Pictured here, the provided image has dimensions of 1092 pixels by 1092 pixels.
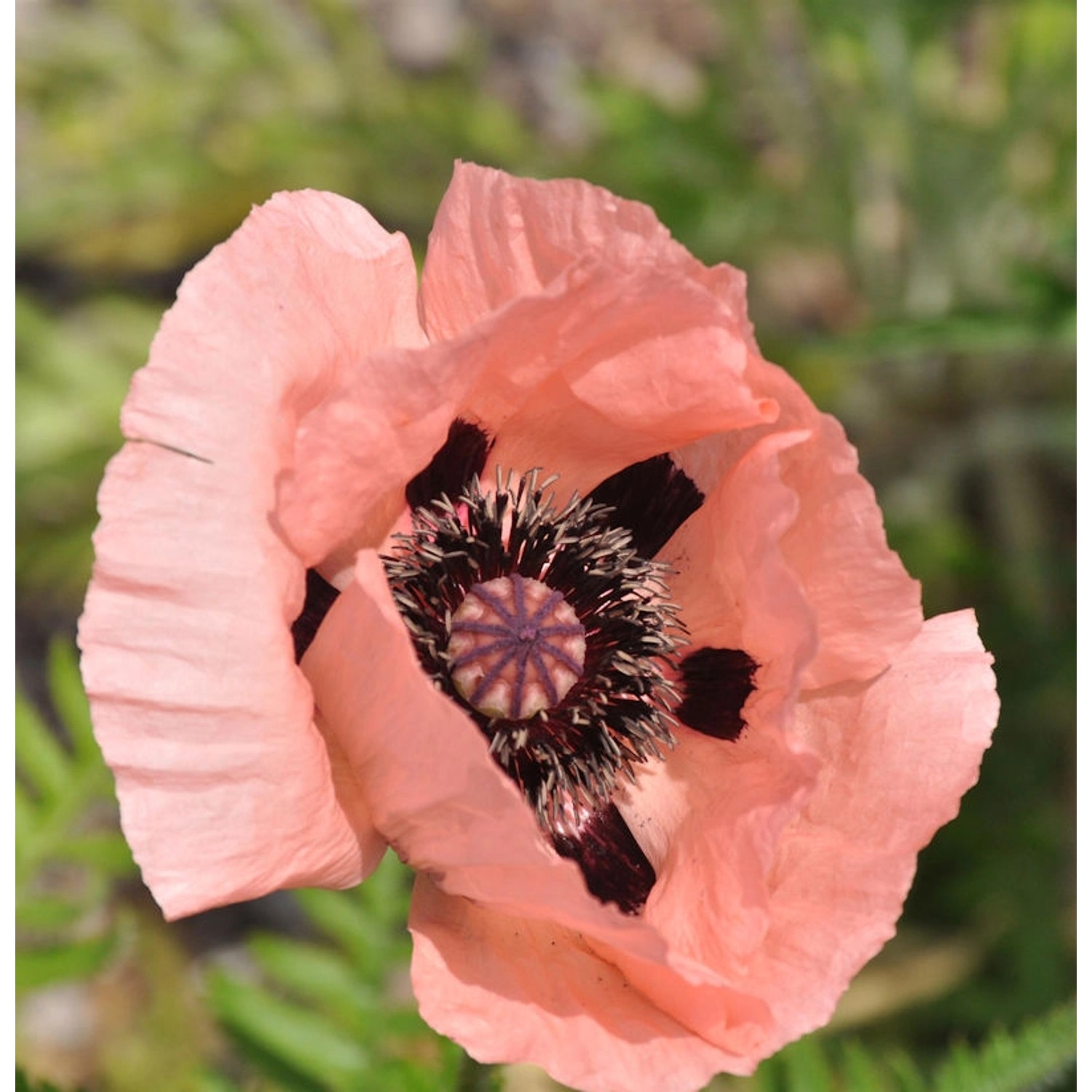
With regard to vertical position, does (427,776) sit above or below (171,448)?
below

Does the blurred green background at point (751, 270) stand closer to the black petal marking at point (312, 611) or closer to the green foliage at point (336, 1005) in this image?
the green foliage at point (336, 1005)

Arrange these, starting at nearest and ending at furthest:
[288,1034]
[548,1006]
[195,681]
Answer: [195,681]
[548,1006]
[288,1034]

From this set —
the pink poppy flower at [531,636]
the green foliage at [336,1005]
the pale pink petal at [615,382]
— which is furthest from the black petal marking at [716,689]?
the green foliage at [336,1005]

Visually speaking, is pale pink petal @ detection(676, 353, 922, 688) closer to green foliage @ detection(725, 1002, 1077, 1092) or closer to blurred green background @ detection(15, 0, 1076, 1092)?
green foliage @ detection(725, 1002, 1077, 1092)

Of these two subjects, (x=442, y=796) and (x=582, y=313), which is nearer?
(x=442, y=796)

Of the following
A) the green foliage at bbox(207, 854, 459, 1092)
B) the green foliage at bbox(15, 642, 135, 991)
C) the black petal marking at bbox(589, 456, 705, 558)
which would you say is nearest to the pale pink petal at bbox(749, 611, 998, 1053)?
the black petal marking at bbox(589, 456, 705, 558)

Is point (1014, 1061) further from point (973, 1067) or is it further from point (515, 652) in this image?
point (515, 652)

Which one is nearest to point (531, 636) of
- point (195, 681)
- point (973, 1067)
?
point (195, 681)
